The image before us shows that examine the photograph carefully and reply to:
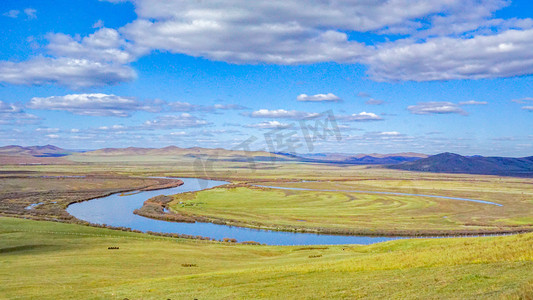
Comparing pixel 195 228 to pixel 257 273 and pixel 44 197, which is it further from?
pixel 44 197

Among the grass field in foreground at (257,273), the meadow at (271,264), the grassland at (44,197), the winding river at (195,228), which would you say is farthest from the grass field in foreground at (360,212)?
the grass field in foreground at (257,273)

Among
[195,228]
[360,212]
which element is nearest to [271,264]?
[195,228]

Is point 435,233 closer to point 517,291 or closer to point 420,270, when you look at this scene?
point 420,270

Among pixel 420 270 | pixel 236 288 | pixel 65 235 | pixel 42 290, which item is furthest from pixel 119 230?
pixel 420 270

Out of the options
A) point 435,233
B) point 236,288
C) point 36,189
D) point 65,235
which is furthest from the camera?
point 36,189

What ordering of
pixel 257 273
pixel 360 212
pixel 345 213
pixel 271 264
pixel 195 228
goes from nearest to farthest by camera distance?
pixel 257 273 → pixel 271 264 → pixel 195 228 → pixel 345 213 → pixel 360 212

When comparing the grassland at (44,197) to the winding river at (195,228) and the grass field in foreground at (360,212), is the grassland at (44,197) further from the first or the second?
the grass field in foreground at (360,212)
